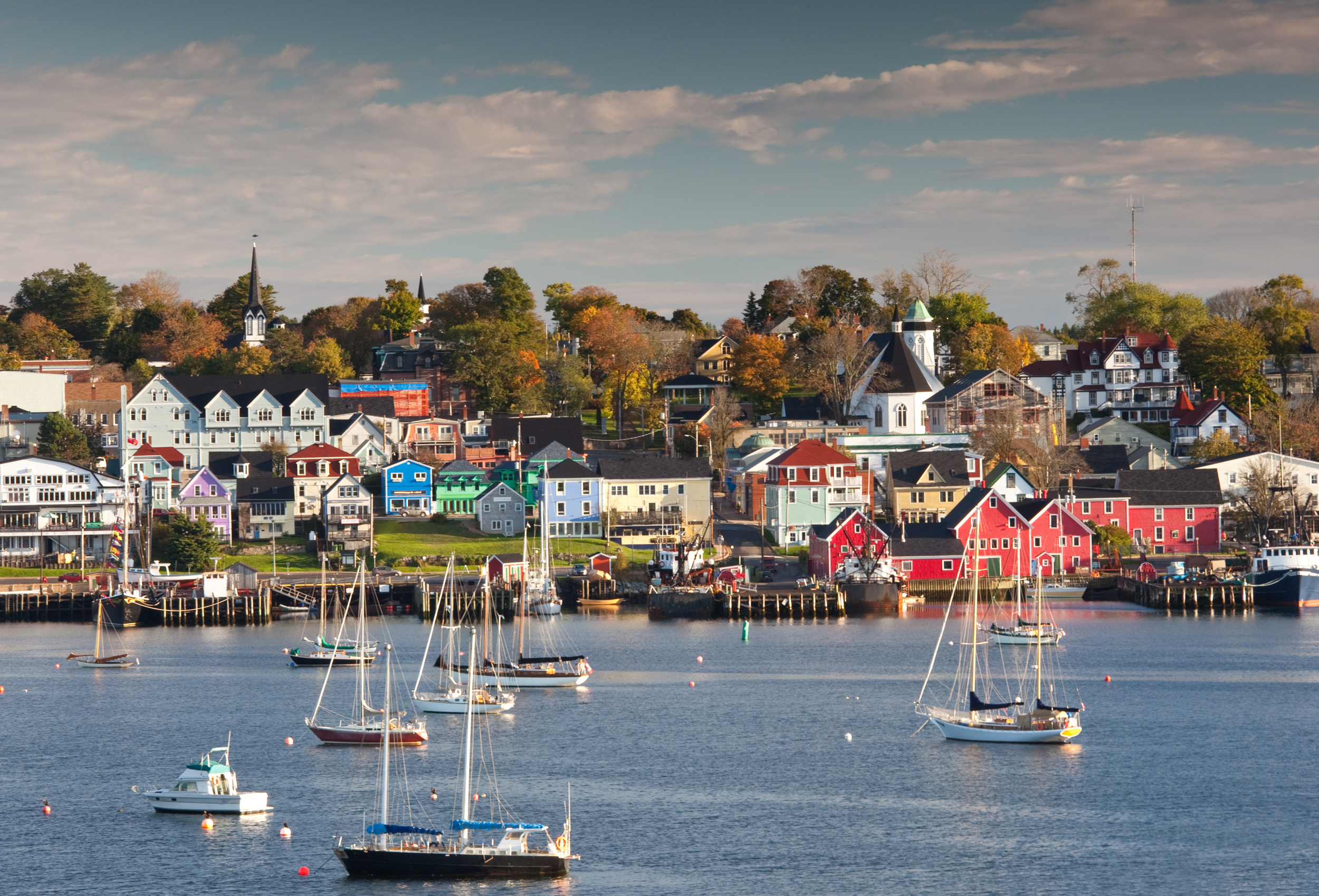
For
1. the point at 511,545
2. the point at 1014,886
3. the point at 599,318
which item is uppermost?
the point at 599,318

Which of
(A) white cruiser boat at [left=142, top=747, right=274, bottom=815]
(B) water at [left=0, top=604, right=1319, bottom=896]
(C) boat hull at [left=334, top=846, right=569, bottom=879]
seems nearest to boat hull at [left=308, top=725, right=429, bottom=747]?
(B) water at [left=0, top=604, right=1319, bottom=896]

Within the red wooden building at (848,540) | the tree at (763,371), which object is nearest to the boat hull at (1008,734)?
the red wooden building at (848,540)

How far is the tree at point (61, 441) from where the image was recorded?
12356 centimetres

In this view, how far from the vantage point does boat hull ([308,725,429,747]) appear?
5862 centimetres

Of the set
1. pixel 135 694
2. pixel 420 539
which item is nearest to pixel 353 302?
pixel 420 539

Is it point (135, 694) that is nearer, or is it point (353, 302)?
point (135, 694)

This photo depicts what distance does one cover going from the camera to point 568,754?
56500 mm

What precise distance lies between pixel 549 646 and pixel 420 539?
30.0m

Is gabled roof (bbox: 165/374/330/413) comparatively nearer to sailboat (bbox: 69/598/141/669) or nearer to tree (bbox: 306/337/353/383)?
tree (bbox: 306/337/353/383)

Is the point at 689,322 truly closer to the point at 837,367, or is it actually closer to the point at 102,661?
the point at 837,367

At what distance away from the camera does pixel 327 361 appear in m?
147

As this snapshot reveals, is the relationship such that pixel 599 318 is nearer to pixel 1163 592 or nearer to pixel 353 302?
pixel 353 302

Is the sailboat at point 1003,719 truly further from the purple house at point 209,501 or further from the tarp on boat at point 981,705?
the purple house at point 209,501

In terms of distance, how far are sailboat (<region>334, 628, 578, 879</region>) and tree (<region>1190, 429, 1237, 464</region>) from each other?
92.8 metres
